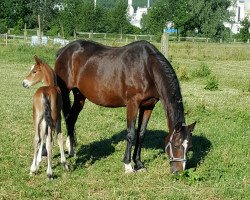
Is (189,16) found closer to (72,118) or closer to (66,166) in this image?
(72,118)

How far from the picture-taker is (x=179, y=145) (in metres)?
6.06

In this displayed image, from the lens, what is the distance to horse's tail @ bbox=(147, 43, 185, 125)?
6246mm

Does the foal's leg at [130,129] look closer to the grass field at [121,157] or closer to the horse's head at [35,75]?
the grass field at [121,157]

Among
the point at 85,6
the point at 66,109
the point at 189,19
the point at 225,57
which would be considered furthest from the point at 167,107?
the point at 189,19

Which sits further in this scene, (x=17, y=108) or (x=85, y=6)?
(x=85, y=6)

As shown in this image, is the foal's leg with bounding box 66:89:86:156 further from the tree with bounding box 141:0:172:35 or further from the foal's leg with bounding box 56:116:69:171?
the tree with bounding box 141:0:172:35

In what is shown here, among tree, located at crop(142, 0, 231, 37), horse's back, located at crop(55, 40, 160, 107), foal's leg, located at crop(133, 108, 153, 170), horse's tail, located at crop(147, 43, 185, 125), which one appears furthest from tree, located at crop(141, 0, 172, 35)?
horse's tail, located at crop(147, 43, 185, 125)

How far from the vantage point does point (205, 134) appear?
29.7 feet

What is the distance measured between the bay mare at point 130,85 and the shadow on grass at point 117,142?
36 centimetres

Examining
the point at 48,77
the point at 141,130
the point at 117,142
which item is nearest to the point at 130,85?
the point at 141,130

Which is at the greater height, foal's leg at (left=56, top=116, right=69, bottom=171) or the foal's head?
the foal's head

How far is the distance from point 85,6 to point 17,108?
135 feet

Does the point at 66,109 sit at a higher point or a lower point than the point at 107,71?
lower

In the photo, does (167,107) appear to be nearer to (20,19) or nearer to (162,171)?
(162,171)
